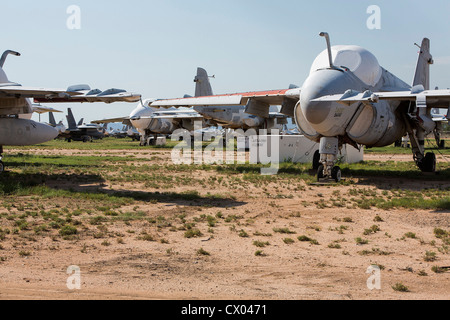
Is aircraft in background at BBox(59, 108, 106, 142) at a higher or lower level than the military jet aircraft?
lower

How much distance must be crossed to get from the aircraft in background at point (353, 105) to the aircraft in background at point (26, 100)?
6.02 m

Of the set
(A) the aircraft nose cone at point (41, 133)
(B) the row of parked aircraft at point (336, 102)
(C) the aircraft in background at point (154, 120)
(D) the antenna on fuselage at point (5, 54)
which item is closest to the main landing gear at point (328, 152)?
(B) the row of parked aircraft at point (336, 102)

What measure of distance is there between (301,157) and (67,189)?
1449 cm

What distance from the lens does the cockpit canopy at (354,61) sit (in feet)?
55.3

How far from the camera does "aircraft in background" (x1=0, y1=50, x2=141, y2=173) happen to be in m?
15.1

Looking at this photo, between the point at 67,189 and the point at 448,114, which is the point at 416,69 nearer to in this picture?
the point at 448,114

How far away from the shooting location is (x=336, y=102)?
1570 centimetres

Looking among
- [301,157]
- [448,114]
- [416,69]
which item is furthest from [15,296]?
[301,157]

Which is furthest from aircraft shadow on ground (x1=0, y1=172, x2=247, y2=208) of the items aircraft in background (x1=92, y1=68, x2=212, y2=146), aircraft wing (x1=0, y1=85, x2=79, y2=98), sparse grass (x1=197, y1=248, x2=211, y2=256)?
aircraft in background (x1=92, y1=68, x2=212, y2=146)

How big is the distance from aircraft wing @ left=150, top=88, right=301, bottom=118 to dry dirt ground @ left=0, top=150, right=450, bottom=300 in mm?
9389

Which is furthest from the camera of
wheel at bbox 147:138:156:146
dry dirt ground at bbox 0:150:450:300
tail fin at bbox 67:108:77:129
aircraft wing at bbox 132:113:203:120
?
tail fin at bbox 67:108:77:129

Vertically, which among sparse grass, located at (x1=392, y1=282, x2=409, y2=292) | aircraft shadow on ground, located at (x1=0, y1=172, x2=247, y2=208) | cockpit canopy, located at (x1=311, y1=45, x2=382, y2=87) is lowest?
aircraft shadow on ground, located at (x1=0, y1=172, x2=247, y2=208)

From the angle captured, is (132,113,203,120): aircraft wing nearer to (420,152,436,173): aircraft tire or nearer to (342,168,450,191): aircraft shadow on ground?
(342,168,450,191): aircraft shadow on ground

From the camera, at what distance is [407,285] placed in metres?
6.11
